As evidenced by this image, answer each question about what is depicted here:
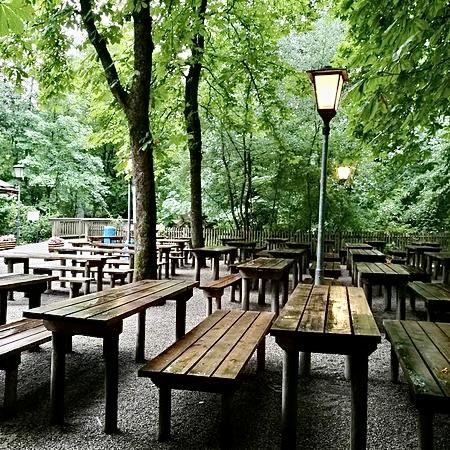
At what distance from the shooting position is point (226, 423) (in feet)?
8.94

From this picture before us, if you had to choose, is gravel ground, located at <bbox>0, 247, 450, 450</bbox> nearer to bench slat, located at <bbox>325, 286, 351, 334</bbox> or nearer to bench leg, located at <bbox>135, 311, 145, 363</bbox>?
bench leg, located at <bbox>135, 311, 145, 363</bbox>

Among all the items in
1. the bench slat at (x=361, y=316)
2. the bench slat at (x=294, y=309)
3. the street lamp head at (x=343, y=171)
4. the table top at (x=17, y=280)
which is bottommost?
the bench slat at (x=361, y=316)

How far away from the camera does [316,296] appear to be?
384 centimetres

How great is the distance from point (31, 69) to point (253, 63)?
5230mm

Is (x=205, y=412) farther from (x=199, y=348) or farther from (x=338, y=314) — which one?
(x=338, y=314)

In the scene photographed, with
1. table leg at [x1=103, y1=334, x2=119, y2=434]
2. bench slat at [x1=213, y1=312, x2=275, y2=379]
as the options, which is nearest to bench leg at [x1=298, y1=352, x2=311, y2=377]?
bench slat at [x1=213, y1=312, x2=275, y2=379]

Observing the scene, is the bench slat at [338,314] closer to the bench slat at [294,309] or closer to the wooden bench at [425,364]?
the bench slat at [294,309]

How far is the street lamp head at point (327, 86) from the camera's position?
5.09 metres

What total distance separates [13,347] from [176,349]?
115 centimetres

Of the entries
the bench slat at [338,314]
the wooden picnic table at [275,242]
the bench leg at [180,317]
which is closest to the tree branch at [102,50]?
the bench leg at [180,317]

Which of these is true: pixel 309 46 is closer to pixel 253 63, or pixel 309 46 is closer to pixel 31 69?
pixel 253 63

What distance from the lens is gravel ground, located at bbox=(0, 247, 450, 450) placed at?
9.36ft

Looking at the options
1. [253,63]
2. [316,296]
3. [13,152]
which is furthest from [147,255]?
[13,152]

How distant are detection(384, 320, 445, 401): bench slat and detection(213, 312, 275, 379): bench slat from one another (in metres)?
0.92
